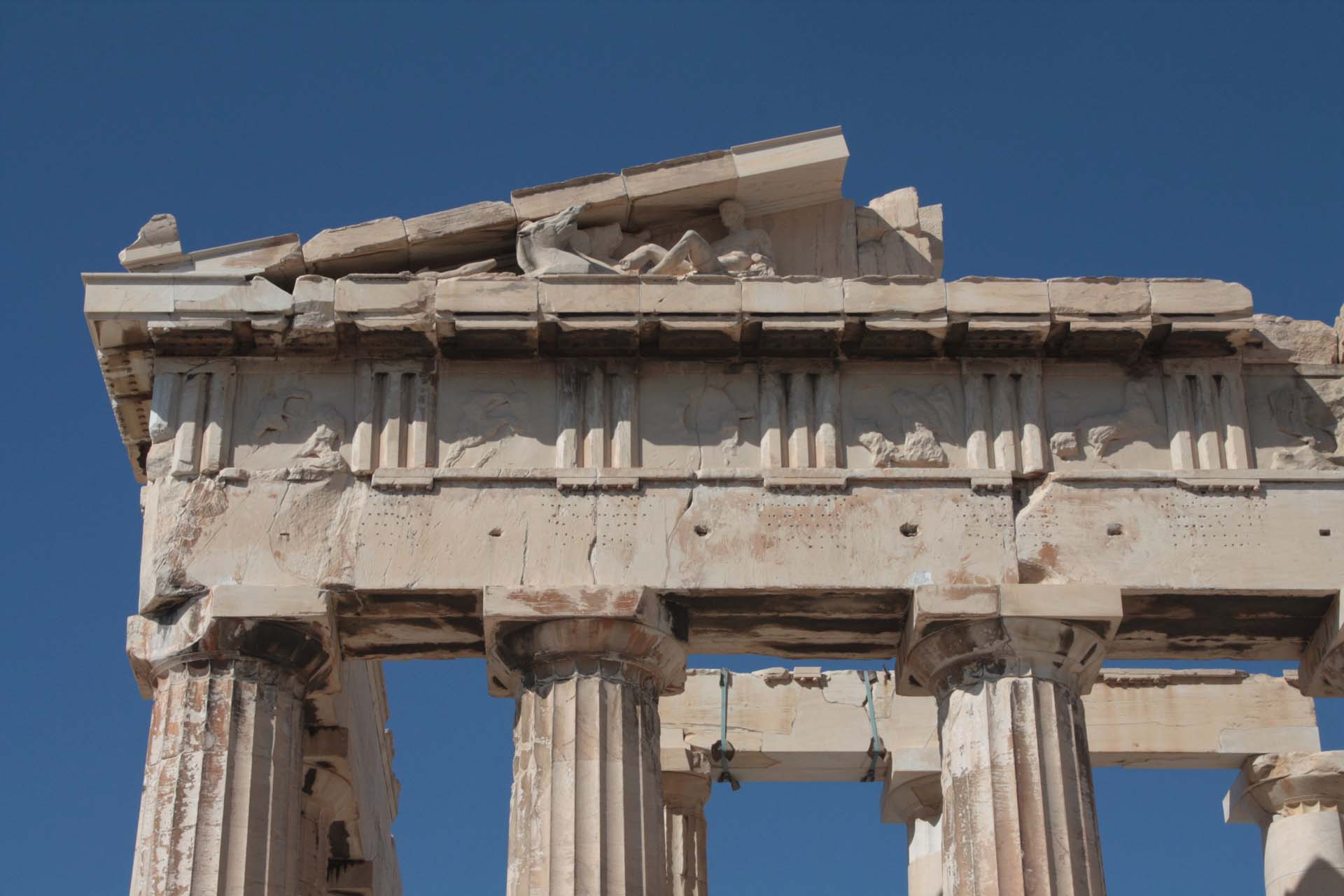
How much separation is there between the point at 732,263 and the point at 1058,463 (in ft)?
12.1

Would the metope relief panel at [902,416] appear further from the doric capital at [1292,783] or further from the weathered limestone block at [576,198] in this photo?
the doric capital at [1292,783]

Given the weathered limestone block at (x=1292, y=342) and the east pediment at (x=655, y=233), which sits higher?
the east pediment at (x=655, y=233)

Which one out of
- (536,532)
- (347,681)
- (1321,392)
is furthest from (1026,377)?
(347,681)

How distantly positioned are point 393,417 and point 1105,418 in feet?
21.9

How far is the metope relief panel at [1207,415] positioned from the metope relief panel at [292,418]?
774cm

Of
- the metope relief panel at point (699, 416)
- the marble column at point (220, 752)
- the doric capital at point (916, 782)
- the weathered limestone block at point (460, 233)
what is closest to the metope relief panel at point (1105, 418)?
the metope relief panel at point (699, 416)

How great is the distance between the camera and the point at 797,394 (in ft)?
84.1

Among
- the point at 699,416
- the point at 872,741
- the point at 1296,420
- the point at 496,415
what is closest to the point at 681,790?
the point at 872,741

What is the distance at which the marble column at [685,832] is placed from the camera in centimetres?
3008

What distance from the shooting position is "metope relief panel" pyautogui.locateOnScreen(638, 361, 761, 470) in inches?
997

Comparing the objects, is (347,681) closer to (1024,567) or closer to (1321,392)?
(1024,567)

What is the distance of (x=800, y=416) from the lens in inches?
1005

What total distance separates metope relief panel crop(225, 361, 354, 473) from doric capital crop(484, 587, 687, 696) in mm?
2203

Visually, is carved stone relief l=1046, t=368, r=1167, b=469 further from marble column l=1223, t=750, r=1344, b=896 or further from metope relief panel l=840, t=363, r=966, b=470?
marble column l=1223, t=750, r=1344, b=896
